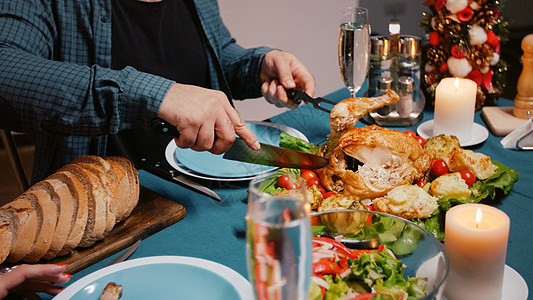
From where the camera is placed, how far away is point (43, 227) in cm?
103

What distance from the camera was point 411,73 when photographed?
1.71 metres

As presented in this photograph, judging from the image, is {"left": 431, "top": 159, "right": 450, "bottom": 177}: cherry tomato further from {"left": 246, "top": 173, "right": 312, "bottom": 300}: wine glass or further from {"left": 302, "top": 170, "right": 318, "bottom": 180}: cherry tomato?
{"left": 246, "top": 173, "right": 312, "bottom": 300}: wine glass

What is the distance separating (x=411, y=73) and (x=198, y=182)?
810 mm

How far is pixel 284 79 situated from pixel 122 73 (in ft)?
1.90

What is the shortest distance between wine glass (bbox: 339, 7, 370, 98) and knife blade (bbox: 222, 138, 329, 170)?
43 cm

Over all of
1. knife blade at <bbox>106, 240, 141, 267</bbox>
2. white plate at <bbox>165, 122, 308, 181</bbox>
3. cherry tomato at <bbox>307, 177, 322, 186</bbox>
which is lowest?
knife blade at <bbox>106, 240, 141, 267</bbox>

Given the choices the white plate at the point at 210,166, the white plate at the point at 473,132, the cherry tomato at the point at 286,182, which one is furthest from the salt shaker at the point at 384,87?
the cherry tomato at the point at 286,182

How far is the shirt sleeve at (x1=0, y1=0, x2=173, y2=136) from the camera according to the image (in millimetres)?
1268

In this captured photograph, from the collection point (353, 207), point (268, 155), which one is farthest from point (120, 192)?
point (353, 207)

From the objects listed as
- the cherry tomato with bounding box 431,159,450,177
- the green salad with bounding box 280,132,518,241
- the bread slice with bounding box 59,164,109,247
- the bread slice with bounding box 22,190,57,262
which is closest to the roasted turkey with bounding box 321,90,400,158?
the green salad with bounding box 280,132,518,241

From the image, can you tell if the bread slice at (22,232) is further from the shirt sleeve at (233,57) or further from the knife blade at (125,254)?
the shirt sleeve at (233,57)

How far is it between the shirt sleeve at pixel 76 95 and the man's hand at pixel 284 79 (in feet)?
1.65

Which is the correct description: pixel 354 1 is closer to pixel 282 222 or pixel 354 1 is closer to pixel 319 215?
pixel 319 215

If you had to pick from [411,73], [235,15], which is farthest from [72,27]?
[235,15]
